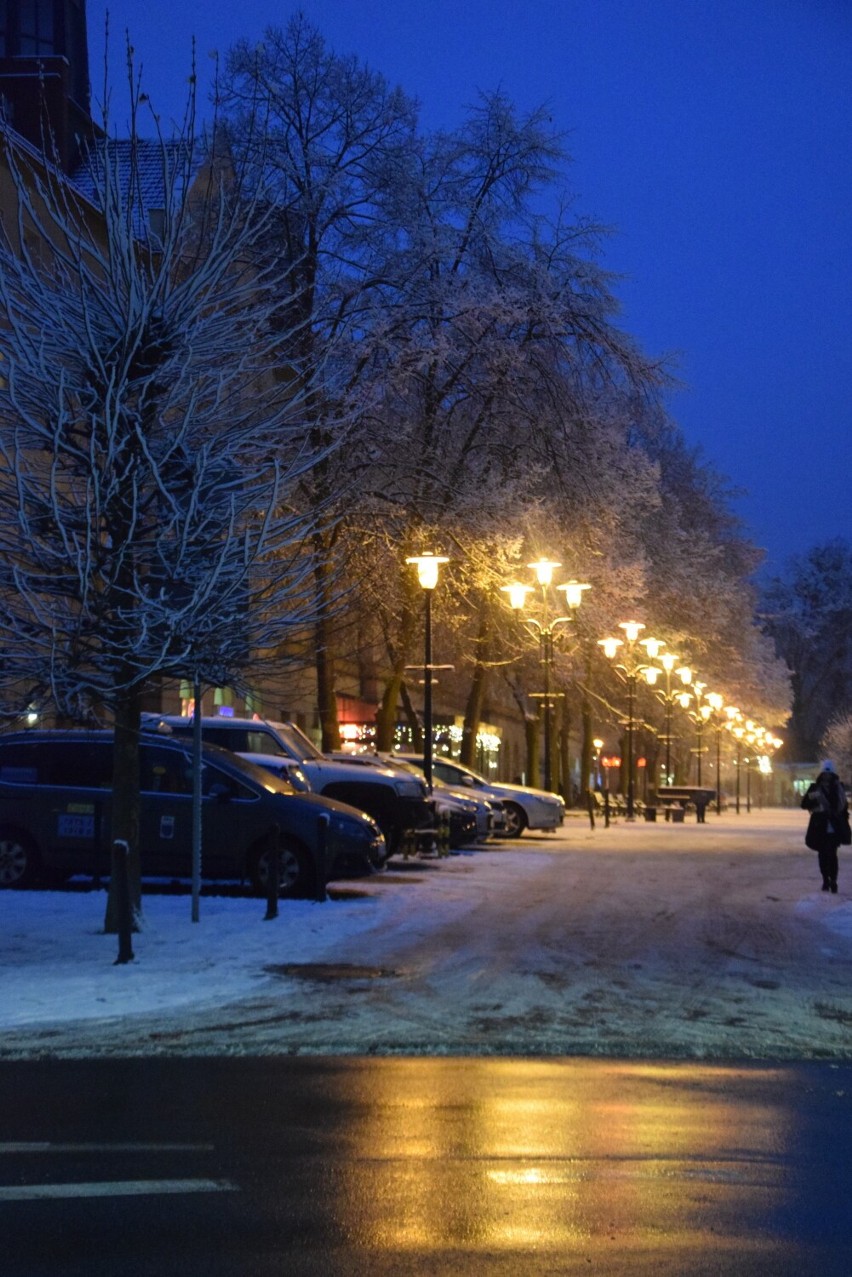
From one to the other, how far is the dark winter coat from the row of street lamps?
688cm

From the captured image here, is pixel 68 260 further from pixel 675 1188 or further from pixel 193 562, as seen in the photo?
pixel 675 1188

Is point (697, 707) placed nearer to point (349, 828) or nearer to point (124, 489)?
point (349, 828)

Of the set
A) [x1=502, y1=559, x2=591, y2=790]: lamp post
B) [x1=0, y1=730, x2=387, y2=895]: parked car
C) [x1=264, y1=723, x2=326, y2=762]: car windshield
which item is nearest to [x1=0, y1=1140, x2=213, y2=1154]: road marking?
[x1=0, y1=730, x2=387, y2=895]: parked car

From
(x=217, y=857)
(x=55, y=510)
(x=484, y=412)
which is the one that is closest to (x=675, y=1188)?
(x=55, y=510)

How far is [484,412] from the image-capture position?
32.2 meters

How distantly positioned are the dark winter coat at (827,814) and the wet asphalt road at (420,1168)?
40.5 ft

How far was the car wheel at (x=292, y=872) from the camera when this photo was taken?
18.8 meters

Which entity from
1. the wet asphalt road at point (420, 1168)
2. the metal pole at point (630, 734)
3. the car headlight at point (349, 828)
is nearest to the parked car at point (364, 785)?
the car headlight at point (349, 828)

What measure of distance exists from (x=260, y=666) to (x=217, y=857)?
172 inches

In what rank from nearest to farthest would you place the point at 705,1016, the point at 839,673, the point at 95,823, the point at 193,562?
the point at 705,1016, the point at 193,562, the point at 95,823, the point at 839,673

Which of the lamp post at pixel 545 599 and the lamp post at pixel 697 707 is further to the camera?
the lamp post at pixel 697 707

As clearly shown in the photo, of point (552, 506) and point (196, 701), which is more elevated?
point (552, 506)

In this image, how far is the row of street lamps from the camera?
28656 mm

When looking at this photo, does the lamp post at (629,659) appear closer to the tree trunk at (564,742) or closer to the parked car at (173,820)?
the tree trunk at (564,742)
